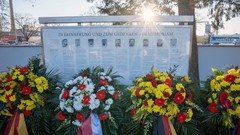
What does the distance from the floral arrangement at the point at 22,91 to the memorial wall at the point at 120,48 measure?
767 millimetres

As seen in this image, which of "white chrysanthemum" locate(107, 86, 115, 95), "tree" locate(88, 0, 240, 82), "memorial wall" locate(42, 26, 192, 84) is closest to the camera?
"white chrysanthemum" locate(107, 86, 115, 95)

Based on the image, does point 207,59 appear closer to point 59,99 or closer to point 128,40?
point 128,40

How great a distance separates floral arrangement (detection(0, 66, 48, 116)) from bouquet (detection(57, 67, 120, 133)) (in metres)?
0.43

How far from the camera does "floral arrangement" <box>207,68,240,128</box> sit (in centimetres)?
296

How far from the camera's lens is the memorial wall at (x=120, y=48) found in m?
3.85

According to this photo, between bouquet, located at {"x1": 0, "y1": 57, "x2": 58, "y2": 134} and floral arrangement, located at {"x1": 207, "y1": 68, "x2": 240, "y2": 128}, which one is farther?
bouquet, located at {"x1": 0, "y1": 57, "x2": 58, "y2": 134}

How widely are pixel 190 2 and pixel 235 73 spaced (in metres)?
3.68

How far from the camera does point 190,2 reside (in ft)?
20.7

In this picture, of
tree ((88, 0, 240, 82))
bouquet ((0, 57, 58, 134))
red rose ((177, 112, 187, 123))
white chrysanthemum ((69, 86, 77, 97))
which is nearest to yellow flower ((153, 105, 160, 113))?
red rose ((177, 112, 187, 123))

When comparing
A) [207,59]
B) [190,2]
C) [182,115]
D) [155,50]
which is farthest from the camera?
[207,59]

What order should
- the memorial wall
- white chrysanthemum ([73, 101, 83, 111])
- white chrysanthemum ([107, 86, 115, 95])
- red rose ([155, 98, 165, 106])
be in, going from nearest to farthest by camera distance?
red rose ([155, 98, 165, 106]) < white chrysanthemum ([73, 101, 83, 111]) < white chrysanthemum ([107, 86, 115, 95]) < the memorial wall

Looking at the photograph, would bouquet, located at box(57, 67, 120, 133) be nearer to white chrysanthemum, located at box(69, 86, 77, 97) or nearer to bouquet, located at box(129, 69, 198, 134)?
white chrysanthemum, located at box(69, 86, 77, 97)

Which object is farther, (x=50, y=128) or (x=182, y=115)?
(x=50, y=128)

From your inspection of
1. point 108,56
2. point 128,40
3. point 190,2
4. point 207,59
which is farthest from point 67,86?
point 207,59
